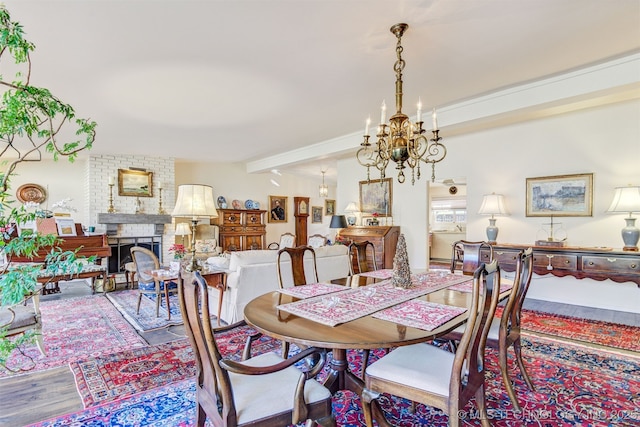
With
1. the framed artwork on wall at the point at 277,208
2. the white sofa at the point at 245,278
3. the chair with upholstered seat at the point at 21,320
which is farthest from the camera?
the framed artwork on wall at the point at 277,208

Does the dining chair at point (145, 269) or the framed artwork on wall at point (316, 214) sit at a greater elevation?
the framed artwork on wall at point (316, 214)

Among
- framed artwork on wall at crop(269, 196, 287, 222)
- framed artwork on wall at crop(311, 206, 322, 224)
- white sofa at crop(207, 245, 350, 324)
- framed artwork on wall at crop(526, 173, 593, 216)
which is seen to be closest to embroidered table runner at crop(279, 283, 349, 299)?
white sofa at crop(207, 245, 350, 324)

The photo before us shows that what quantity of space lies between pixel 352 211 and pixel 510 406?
515 centimetres

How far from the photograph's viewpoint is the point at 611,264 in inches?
141

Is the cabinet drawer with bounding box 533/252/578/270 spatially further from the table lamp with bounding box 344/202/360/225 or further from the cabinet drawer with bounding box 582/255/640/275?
the table lamp with bounding box 344/202/360/225

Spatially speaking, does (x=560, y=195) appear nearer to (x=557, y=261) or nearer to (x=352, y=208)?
(x=557, y=261)

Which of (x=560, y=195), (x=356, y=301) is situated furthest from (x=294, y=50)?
(x=560, y=195)

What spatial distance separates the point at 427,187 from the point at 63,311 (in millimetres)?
5864

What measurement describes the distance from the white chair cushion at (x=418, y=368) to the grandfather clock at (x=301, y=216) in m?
7.87

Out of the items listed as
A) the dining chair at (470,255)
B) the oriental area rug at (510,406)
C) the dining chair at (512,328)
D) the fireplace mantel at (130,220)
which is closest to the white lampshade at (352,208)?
the dining chair at (470,255)

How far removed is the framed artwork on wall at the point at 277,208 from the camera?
30.0 feet

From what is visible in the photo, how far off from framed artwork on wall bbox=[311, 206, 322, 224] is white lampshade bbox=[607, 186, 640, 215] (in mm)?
7357

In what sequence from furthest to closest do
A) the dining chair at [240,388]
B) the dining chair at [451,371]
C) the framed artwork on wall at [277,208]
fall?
1. the framed artwork on wall at [277,208]
2. the dining chair at [451,371]
3. the dining chair at [240,388]

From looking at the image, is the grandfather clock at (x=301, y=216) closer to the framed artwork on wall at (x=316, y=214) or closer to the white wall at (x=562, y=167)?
the framed artwork on wall at (x=316, y=214)
